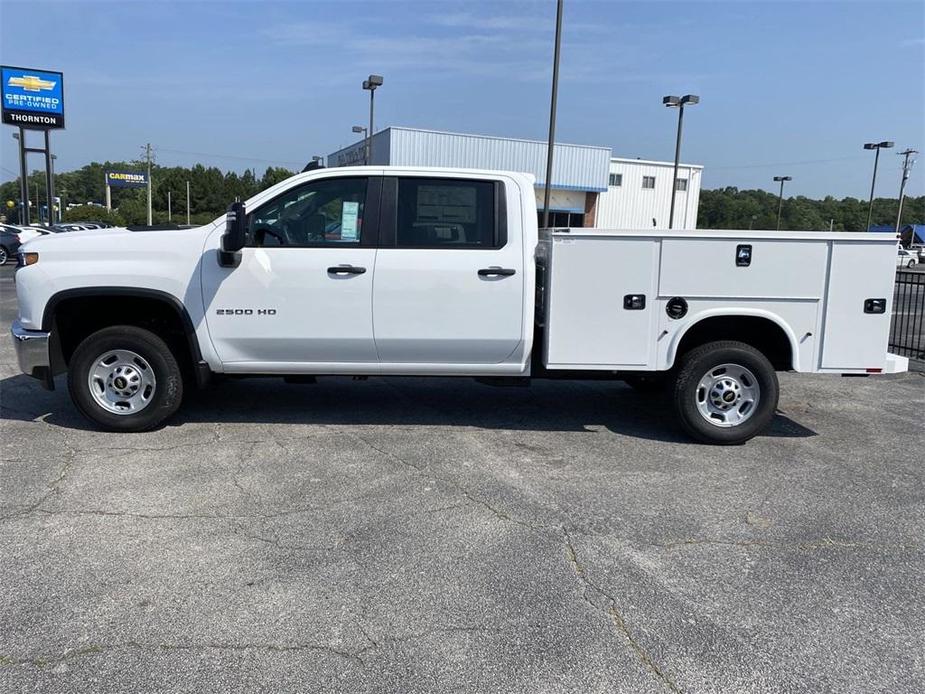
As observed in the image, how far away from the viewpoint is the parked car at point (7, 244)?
89.4 ft

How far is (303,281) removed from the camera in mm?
5672

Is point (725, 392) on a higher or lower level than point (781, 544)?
higher

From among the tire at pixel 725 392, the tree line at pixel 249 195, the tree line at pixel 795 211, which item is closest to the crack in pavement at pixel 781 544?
the tire at pixel 725 392

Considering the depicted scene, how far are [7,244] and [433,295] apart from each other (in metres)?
27.3

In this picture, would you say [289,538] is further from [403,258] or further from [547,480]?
[403,258]

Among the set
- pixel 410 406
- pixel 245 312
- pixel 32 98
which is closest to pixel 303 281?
pixel 245 312

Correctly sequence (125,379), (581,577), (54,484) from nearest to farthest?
1. (581,577)
2. (54,484)
3. (125,379)

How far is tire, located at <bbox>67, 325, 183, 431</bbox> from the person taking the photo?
228 inches

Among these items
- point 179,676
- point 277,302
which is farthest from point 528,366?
point 179,676

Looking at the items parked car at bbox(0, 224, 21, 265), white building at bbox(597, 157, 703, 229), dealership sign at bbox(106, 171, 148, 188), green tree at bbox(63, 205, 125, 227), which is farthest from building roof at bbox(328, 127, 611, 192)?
dealership sign at bbox(106, 171, 148, 188)

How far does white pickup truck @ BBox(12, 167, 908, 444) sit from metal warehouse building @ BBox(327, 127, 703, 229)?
2822 cm

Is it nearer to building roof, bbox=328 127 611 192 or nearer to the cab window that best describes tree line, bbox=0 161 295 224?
building roof, bbox=328 127 611 192

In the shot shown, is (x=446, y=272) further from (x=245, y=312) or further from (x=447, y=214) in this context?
(x=245, y=312)

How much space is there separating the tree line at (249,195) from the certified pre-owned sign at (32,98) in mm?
32862
